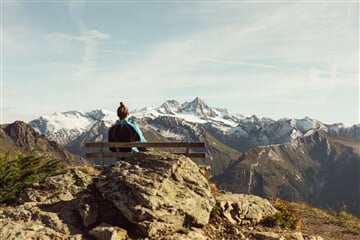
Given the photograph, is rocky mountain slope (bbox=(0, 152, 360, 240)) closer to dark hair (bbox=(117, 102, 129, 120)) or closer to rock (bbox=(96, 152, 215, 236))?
rock (bbox=(96, 152, 215, 236))

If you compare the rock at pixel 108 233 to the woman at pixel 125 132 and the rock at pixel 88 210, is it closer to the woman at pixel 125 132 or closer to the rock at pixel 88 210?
the rock at pixel 88 210

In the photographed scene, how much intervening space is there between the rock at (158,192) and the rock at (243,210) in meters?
1.13

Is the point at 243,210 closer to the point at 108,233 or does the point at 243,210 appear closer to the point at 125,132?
the point at 108,233

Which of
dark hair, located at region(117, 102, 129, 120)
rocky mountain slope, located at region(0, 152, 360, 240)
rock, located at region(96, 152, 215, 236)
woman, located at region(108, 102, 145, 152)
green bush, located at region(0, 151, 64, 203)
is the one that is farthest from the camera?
woman, located at region(108, 102, 145, 152)

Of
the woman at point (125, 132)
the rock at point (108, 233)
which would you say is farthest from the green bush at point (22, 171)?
the rock at point (108, 233)

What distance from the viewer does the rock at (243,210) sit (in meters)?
12.5

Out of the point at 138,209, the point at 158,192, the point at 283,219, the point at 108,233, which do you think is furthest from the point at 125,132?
the point at 283,219

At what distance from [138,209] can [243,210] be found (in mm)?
4447

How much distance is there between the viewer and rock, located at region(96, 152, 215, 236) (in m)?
10.1

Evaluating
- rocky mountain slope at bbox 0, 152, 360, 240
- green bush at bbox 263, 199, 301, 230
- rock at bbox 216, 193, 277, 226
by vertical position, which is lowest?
green bush at bbox 263, 199, 301, 230

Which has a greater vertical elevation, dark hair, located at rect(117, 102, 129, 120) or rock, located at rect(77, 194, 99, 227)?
dark hair, located at rect(117, 102, 129, 120)

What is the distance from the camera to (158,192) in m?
10.6

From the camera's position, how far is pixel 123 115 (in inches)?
578

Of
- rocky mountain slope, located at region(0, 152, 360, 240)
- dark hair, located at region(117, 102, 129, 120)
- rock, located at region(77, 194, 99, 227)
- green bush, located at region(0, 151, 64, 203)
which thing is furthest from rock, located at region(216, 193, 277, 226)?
green bush, located at region(0, 151, 64, 203)
